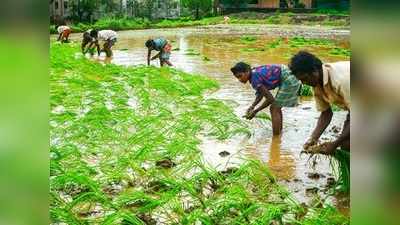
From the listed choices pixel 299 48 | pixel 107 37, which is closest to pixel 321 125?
pixel 107 37

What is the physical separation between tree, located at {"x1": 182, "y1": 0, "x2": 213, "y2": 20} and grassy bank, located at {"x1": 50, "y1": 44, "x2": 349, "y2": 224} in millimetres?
23864

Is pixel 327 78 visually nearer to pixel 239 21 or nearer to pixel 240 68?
pixel 240 68

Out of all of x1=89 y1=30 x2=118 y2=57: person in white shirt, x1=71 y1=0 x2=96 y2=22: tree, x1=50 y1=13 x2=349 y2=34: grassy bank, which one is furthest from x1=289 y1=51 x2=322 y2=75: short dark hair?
x1=50 y1=13 x2=349 y2=34: grassy bank

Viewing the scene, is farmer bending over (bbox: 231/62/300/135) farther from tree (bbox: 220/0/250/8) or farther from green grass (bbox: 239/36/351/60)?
tree (bbox: 220/0/250/8)

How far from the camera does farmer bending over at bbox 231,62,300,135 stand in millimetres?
4801

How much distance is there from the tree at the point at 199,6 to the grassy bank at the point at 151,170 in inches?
940

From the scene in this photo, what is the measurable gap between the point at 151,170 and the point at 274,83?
1757 mm

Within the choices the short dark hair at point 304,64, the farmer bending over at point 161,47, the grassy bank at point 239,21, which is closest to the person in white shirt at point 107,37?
the farmer bending over at point 161,47

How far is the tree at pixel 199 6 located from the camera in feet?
98.3

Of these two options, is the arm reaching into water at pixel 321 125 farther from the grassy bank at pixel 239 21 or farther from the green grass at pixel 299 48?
the grassy bank at pixel 239 21

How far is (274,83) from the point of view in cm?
489
